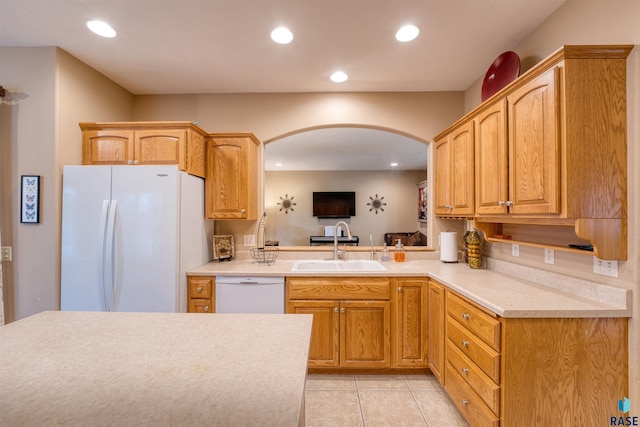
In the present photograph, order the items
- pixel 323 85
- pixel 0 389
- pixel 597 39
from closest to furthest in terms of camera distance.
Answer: pixel 0 389, pixel 597 39, pixel 323 85

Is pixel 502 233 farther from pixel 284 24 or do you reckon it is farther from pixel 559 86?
pixel 284 24

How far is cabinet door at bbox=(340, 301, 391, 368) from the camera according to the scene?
7.73 feet

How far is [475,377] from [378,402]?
0.77m

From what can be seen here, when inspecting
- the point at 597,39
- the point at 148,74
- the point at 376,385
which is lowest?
the point at 376,385

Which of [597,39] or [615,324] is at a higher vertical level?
[597,39]

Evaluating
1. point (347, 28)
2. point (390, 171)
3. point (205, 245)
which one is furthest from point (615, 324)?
point (390, 171)

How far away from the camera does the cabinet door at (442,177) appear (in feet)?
8.42

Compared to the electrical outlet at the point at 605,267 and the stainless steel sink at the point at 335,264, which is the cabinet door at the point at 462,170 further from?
the stainless steel sink at the point at 335,264

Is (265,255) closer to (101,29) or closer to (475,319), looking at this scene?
(475,319)

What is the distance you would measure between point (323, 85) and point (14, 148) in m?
2.48

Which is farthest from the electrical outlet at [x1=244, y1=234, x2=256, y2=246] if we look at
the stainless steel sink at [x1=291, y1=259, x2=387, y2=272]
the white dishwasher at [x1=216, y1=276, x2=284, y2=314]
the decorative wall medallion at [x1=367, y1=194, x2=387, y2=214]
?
the decorative wall medallion at [x1=367, y1=194, x2=387, y2=214]

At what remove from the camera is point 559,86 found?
4.63 feet

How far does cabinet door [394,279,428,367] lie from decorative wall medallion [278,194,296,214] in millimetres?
6167

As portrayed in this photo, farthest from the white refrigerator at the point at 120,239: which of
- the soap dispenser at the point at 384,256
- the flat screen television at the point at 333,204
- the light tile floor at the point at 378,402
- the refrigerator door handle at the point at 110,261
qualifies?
the flat screen television at the point at 333,204
